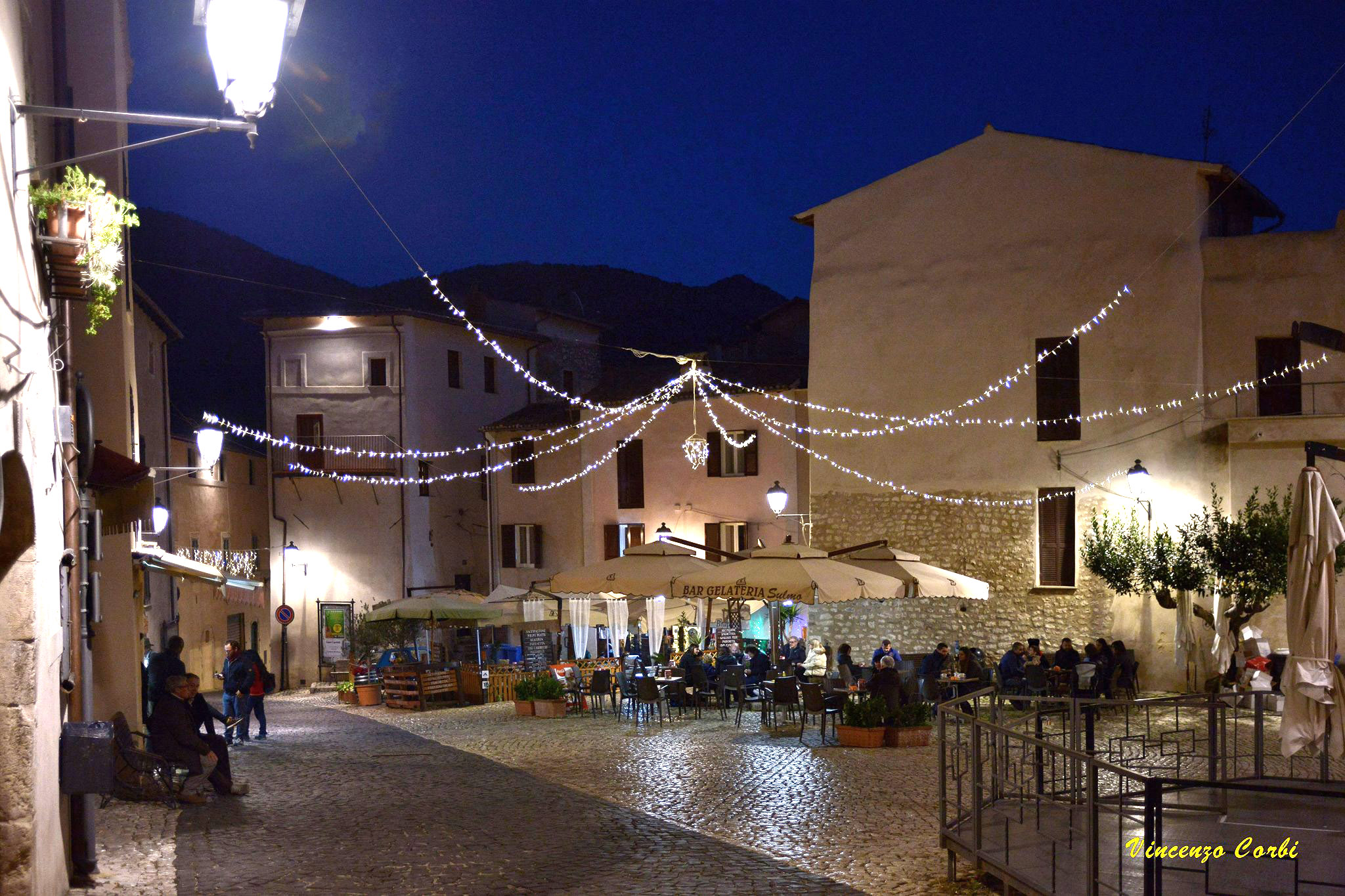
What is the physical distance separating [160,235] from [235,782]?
78.9 metres

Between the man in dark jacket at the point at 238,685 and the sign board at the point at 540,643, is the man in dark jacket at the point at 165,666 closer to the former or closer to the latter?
the man in dark jacket at the point at 238,685

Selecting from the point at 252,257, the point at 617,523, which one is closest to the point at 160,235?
the point at 252,257

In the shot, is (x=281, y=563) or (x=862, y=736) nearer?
(x=862, y=736)

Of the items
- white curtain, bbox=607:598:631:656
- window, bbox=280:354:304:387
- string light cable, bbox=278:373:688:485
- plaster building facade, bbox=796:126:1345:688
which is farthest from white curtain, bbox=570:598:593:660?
window, bbox=280:354:304:387

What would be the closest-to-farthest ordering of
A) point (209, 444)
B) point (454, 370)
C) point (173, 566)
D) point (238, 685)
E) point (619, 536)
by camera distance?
point (173, 566)
point (209, 444)
point (238, 685)
point (619, 536)
point (454, 370)

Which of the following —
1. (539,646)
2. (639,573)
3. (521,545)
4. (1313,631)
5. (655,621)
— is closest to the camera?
(1313,631)

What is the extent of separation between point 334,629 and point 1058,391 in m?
21.2

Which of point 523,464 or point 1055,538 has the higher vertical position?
point 523,464

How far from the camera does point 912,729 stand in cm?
1541

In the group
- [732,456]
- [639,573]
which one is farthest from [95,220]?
[732,456]

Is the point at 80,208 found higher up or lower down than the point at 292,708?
higher up

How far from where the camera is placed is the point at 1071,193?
958 inches

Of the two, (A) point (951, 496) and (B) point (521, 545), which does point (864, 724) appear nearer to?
(A) point (951, 496)

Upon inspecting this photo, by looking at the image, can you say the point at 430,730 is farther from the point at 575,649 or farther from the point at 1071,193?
the point at 1071,193
